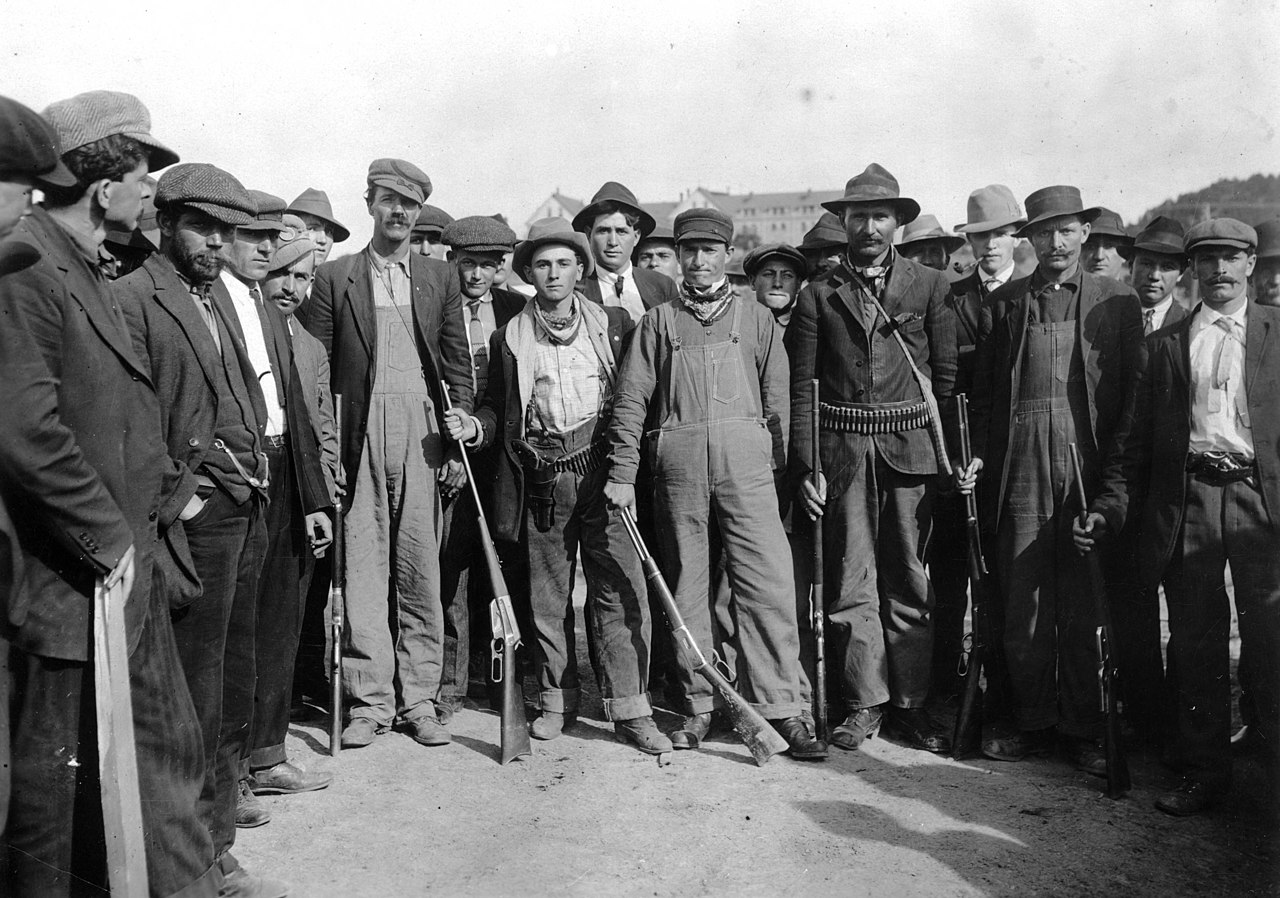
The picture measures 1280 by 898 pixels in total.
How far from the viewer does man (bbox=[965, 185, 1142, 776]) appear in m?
5.29

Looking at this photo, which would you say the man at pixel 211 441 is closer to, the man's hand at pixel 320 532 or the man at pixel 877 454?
the man's hand at pixel 320 532

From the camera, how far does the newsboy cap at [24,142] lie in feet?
9.27

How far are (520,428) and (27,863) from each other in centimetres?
327

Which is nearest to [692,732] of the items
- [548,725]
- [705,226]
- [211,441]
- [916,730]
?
[548,725]

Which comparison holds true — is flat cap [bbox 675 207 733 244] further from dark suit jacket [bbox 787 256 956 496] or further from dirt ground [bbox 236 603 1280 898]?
dirt ground [bbox 236 603 1280 898]

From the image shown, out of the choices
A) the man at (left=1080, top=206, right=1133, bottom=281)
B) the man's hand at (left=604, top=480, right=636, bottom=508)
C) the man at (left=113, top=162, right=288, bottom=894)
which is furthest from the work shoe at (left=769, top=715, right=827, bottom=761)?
the man at (left=1080, top=206, right=1133, bottom=281)

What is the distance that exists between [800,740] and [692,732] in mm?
577

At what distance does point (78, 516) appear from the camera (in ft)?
9.71

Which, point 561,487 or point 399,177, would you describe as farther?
point 399,177

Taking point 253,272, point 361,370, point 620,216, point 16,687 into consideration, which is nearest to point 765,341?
point 620,216

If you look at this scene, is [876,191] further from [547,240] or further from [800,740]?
[800,740]

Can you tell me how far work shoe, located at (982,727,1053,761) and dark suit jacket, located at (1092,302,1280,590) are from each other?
951 mm

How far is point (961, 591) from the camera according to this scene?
6.13 metres

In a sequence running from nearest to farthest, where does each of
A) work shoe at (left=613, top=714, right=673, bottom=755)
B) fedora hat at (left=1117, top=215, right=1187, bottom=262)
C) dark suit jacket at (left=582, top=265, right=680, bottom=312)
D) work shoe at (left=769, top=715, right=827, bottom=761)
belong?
work shoe at (left=769, top=715, right=827, bottom=761) < work shoe at (left=613, top=714, right=673, bottom=755) < fedora hat at (left=1117, top=215, right=1187, bottom=262) < dark suit jacket at (left=582, top=265, right=680, bottom=312)
